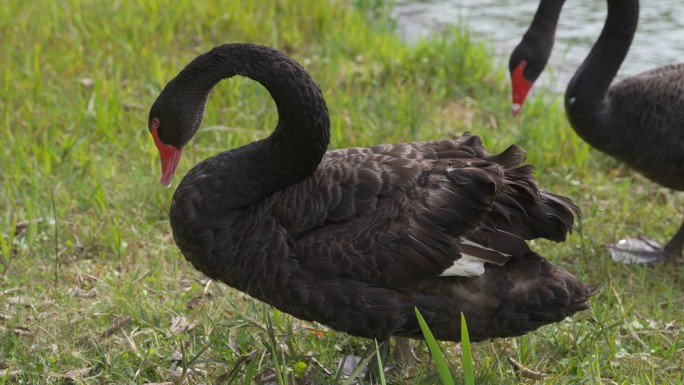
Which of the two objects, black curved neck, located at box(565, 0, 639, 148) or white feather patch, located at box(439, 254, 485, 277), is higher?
black curved neck, located at box(565, 0, 639, 148)

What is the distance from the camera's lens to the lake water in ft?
22.2

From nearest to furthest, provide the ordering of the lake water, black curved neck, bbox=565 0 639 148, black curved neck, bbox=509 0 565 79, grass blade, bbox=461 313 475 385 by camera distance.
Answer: grass blade, bbox=461 313 475 385, black curved neck, bbox=565 0 639 148, black curved neck, bbox=509 0 565 79, the lake water

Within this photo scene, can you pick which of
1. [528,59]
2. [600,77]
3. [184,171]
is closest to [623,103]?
[600,77]

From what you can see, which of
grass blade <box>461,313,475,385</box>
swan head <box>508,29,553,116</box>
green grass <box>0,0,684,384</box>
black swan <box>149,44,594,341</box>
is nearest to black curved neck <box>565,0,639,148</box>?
swan head <box>508,29,553,116</box>

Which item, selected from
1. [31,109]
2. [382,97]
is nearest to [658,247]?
[382,97]

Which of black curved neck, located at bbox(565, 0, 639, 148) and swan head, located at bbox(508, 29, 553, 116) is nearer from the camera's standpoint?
black curved neck, located at bbox(565, 0, 639, 148)

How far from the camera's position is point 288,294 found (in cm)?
288

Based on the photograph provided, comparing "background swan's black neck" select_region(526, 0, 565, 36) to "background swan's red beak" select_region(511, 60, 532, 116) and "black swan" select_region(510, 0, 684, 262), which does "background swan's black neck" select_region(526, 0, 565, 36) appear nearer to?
"black swan" select_region(510, 0, 684, 262)

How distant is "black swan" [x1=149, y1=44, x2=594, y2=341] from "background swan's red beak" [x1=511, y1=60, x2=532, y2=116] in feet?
4.50

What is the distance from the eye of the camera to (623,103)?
428 cm

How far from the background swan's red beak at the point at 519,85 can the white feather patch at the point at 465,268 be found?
1.70m

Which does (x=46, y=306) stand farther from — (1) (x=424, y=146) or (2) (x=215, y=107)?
(2) (x=215, y=107)

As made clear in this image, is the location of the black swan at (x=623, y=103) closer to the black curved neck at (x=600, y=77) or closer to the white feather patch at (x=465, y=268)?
the black curved neck at (x=600, y=77)

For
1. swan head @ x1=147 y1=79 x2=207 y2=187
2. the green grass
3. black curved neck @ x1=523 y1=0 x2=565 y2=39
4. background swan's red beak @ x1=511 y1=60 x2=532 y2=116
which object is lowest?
the green grass
